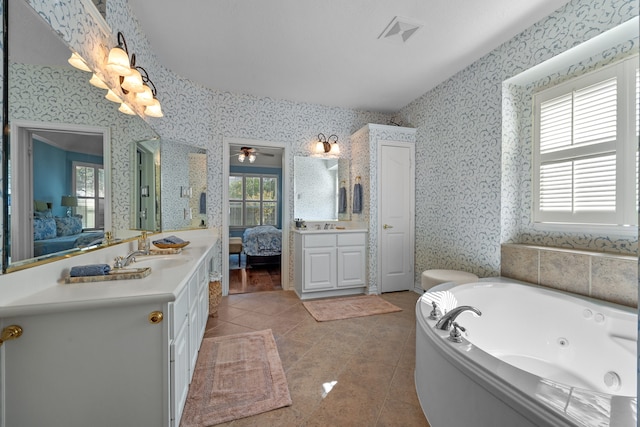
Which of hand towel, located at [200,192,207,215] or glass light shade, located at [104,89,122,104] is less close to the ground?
glass light shade, located at [104,89,122,104]

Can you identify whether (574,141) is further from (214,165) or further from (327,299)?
(214,165)

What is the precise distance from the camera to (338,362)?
6.36ft

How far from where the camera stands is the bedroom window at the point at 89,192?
1.26m

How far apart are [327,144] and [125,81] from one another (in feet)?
7.99

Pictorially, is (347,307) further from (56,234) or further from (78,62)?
(78,62)

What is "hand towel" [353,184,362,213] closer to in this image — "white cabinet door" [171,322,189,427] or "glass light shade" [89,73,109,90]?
"white cabinet door" [171,322,189,427]

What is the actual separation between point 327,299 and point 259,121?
252 cm

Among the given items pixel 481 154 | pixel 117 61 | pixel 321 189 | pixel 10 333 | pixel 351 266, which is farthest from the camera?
pixel 321 189

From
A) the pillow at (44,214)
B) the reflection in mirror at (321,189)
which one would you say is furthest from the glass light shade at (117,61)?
the reflection in mirror at (321,189)

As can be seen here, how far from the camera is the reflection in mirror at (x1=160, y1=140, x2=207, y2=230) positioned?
9.02 feet

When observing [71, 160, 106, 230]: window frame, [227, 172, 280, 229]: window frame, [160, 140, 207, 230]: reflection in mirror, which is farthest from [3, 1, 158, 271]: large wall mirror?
[227, 172, 280, 229]: window frame

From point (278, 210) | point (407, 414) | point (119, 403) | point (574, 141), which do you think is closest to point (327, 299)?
point (407, 414)

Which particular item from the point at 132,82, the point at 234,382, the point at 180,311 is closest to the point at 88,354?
the point at 180,311

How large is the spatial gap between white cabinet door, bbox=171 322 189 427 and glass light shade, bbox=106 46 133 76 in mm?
1575
